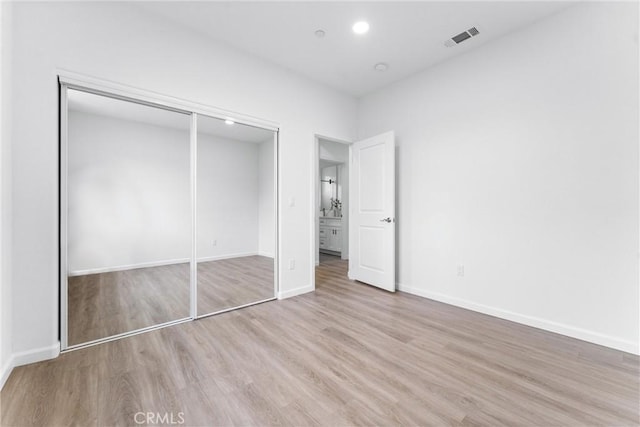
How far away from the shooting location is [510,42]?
264 cm

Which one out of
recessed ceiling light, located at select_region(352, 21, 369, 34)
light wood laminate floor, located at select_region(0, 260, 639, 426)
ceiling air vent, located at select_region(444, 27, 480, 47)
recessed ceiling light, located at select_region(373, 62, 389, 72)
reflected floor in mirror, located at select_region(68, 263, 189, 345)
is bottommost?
light wood laminate floor, located at select_region(0, 260, 639, 426)

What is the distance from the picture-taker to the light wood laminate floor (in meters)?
1.41

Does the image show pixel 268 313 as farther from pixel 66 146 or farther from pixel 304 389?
pixel 66 146

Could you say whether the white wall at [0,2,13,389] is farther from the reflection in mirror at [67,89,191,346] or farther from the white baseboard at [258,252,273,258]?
the white baseboard at [258,252,273,258]

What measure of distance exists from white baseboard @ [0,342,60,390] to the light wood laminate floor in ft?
0.16

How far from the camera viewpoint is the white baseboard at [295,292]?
3244 mm

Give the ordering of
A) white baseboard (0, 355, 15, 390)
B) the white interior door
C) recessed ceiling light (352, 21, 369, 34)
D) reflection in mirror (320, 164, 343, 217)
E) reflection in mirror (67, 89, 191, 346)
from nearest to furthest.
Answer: white baseboard (0, 355, 15, 390) < reflection in mirror (67, 89, 191, 346) < recessed ceiling light (352, 21, 369, 34) < the white interior door < reflection in mirror (320, 164, 343, 217)

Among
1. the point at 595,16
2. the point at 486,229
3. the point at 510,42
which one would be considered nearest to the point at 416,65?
the point at 510,42

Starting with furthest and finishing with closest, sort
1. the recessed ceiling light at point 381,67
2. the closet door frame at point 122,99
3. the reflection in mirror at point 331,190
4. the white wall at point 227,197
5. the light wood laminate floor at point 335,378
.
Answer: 1. the reflection in mirror at point 331,190
2. the recessed ceiling light at point 381,67
3. the white wall at point 227,197
4. the closet door frame at point 122,99
5. the light wood laminate floor at point 335,378

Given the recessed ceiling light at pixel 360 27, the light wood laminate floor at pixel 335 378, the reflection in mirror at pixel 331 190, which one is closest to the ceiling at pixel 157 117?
the recessed ceiling light at pixel 360 27

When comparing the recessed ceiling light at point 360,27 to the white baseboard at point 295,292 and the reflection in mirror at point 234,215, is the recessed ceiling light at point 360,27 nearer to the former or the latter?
the reflection in mirror at point 234,215

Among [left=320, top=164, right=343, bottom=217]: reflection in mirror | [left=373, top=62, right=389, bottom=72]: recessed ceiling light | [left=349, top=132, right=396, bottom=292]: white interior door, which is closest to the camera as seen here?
[left=373, top=62, right=389, bottom=72]: recessed ceiling light

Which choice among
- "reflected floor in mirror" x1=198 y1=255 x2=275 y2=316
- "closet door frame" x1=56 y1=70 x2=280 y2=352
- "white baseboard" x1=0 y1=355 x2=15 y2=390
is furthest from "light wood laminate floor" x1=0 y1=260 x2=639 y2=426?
"reflected floor in mirror" x1=198 y1=255 x2=275 y2=316

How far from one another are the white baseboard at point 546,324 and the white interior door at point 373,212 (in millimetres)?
690
